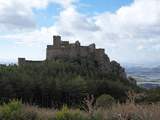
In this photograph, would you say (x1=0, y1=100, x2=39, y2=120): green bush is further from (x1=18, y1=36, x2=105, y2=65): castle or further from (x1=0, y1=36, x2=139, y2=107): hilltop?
(x1=18, y1=36, x2=105, y2=65): castle

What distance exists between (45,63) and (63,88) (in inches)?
767

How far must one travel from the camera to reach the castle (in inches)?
2692

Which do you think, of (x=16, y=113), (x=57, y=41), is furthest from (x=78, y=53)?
(x=16, y=113)

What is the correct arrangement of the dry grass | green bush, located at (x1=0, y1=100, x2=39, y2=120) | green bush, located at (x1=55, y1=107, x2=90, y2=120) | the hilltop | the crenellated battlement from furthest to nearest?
the crenellated battlement, the hilltop, green bush, located at (x1=0, y1=100, x2=39, y2=120), green bush, located at (x1=55, y1=107, x2=90, y2=120), the dry grass

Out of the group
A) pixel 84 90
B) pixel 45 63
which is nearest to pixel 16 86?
pixel 84 90

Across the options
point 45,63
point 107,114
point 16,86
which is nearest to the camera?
point 107,114

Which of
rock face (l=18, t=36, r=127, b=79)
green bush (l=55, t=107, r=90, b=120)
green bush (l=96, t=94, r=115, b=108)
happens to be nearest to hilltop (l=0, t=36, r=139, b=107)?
rock face (l=18, t=36, r=127, b=79)

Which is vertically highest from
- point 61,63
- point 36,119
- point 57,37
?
point 57,37

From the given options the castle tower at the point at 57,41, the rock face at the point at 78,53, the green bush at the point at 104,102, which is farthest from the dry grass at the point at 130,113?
the castle tower at the point at 57,41

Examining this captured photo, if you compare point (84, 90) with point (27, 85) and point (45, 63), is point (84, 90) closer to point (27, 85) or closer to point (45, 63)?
point (27, 85)

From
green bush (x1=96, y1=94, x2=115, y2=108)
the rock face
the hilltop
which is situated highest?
the rock face

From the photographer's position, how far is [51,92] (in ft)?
150

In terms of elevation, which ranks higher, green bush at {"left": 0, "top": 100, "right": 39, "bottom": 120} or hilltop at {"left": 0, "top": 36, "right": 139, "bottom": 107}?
hilltop at {"left": 0, "top": 36, "right": 139, "bottom": 107}

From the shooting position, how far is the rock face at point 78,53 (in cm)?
6838
